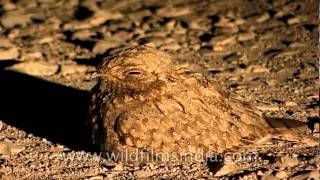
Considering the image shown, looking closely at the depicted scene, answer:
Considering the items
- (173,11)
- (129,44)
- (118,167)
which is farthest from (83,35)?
(118,167)

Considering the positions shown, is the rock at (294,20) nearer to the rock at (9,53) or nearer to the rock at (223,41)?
the rock at (223,41)

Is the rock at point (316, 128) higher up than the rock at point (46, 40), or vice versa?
the rock at point (46, 40)

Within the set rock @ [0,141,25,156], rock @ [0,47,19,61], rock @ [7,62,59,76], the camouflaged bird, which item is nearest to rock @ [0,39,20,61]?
rock @ [0,47,19,61]

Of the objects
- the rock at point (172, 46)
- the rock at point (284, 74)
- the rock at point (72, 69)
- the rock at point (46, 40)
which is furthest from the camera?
the rock at point (46, 40)

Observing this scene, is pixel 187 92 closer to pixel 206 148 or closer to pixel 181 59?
pixel 206 148

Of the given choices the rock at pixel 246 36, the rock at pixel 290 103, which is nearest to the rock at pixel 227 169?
the rock at pixel 290 103

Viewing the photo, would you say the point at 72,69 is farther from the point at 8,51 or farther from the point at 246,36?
the point at 246,36

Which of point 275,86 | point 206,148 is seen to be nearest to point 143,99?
point 206,148

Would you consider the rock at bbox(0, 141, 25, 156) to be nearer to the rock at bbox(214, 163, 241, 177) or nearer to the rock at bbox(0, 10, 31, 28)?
the rock at bbox(214, 163, 241, 177)
